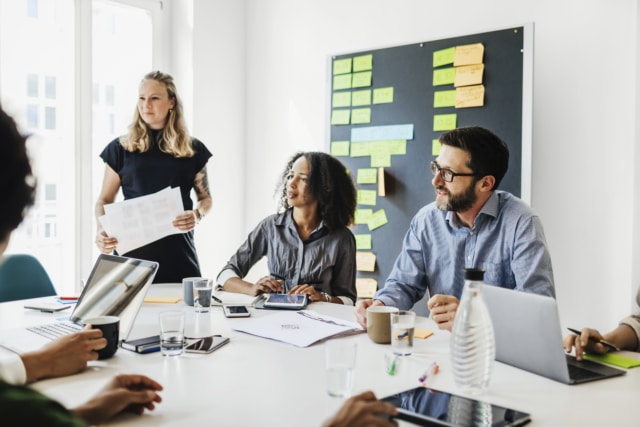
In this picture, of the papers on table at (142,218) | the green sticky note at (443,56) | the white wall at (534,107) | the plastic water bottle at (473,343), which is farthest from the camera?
the green sticky note at (443,56)

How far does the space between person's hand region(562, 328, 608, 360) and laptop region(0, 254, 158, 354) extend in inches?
42.6

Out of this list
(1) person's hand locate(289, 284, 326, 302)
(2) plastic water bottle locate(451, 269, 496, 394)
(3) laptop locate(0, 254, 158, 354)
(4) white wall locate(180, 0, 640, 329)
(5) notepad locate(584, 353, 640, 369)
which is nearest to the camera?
(2) plastic water bottle locate(451, 269, 496, 394)

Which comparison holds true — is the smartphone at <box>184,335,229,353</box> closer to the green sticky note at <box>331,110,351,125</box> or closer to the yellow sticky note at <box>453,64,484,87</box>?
the yellow sticky note at <box>453,64,484,87</box>

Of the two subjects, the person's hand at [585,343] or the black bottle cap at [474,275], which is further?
the person's hand at [585,343]

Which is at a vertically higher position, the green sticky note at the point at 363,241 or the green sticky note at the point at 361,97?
the green sticky note at the point at 361,97

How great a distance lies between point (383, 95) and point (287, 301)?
1623 millimetres

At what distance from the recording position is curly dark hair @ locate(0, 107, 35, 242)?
64 centimetres

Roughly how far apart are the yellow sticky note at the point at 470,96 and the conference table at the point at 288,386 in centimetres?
161

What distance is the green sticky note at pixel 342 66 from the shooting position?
3359mm

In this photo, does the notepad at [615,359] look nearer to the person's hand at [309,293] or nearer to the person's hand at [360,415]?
the person's hand at [360,415]

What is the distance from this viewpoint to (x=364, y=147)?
3262mm

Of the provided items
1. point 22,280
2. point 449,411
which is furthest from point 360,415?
point 22,280

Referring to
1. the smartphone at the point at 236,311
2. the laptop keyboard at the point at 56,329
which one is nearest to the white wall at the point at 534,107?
the smartphone at the point at 236,311

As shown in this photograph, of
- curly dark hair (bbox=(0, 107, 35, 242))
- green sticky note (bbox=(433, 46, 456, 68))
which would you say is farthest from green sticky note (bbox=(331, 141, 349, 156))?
curly dark hair (bbox=(0, 107, 35, 242))
